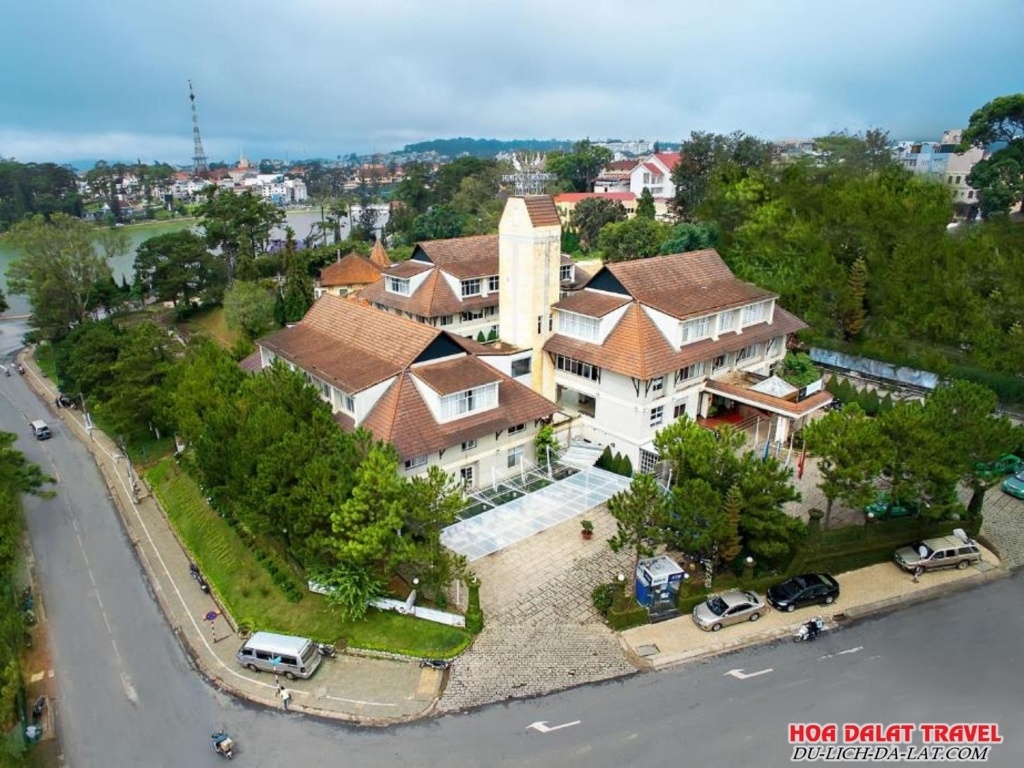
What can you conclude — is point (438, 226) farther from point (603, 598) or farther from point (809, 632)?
point (809, 632)

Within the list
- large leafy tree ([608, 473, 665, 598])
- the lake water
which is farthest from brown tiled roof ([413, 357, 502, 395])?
the lake water

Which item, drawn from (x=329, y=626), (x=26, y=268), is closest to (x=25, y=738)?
(x=329, y=626)

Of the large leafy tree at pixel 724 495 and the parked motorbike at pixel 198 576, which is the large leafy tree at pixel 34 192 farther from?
the large leafy tree at pixel 724 495

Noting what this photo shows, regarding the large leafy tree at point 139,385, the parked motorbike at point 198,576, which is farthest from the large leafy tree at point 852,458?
the large leafy tree at point 139,385

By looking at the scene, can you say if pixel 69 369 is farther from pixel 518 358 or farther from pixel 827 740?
pixel 827 740

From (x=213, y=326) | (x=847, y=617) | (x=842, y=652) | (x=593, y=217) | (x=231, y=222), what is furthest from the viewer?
(x=593, y=217)

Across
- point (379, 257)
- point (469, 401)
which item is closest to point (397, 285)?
point (469, 401)
